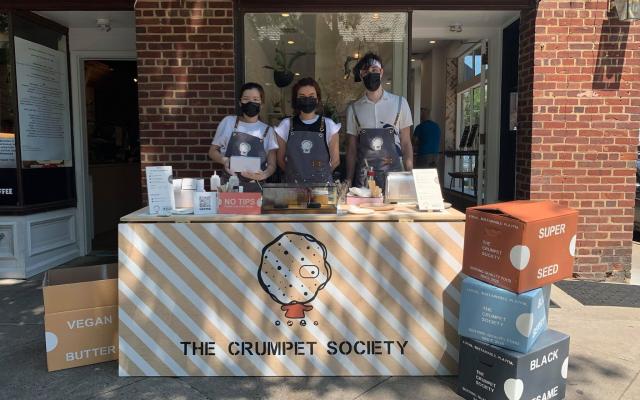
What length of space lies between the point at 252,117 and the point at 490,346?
2441 millimetres

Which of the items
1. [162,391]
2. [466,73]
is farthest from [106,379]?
[466,73]

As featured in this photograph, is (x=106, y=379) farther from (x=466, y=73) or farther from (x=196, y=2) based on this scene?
(x=466, y=73)

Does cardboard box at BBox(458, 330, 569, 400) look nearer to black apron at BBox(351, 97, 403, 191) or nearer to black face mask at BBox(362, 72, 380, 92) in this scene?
black apron at BBox(351, 97, 403, 191)

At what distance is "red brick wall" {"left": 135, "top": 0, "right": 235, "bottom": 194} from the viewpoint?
209 inches

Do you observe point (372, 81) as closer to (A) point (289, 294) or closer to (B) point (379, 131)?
(B) point (379, 131)

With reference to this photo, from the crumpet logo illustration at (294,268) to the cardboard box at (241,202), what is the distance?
0.85 ft

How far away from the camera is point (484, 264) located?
2949 millimetres

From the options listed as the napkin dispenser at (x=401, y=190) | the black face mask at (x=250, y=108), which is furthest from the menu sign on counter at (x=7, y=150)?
the napkin dispenser at (x=401, y=190)

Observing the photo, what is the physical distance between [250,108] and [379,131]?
3.60 ft

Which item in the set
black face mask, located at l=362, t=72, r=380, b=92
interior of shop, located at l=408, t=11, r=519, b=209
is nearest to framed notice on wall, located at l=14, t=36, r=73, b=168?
black face mask, located at l=362, t=72, r=380, b=92

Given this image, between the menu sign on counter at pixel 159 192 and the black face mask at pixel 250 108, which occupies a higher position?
the black face mask at pixel 250 108

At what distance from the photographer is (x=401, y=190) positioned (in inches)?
144

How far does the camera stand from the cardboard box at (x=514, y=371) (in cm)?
281

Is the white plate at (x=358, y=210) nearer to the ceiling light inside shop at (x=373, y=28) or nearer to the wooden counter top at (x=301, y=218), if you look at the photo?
the wooden counter top at (x=301, y=218)
